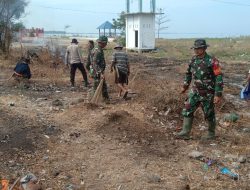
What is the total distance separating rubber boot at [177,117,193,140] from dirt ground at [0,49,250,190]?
0.13 meters

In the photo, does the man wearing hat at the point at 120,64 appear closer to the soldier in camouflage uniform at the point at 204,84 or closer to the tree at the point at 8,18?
the soldier in camouflage uniform at the point at 204,84

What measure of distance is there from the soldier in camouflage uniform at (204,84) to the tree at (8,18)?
658 inches

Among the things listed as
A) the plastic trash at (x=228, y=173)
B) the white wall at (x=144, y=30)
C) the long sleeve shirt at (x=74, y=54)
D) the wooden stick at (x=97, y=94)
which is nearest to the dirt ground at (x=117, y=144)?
the plastic trash at (x=228, y=173)

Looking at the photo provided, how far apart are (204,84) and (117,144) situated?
1.72m

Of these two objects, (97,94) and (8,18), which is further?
(8,18)

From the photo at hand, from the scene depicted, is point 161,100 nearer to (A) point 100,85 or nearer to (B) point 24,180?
(A) point 100,85

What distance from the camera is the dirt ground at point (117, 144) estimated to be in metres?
5.60

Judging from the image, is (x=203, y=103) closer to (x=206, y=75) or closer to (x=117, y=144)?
(x=206, y=75)

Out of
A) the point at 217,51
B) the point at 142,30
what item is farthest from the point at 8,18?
the point at 217,51

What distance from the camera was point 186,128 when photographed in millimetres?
7332

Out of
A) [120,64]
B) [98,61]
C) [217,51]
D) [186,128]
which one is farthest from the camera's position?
[217,51]

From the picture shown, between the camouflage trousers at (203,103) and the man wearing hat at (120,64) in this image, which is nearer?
the camouflage trousers at (203,103)

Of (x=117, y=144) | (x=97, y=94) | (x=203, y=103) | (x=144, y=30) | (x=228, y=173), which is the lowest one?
(x=228, y=173)

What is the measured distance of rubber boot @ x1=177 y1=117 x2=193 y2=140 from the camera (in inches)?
288
